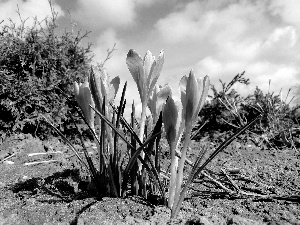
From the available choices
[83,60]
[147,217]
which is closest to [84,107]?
[147,217]

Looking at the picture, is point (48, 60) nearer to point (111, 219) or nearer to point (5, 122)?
point (5, 122)

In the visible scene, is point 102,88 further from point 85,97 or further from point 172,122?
point 172,122

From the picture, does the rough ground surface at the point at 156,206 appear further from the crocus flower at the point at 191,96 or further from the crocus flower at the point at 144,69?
the crocus flower at the point at 144,69

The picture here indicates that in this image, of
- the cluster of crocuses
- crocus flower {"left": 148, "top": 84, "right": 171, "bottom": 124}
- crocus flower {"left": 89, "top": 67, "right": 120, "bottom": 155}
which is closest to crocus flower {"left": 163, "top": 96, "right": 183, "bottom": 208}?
the cluster of crocuses

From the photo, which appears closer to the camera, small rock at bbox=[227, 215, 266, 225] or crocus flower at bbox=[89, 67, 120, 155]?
small rock at bbox=[227, 215, 266, 225]

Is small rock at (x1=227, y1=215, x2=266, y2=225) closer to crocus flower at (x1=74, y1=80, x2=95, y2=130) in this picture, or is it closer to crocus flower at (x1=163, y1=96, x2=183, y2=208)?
crocus flower at (x1=163, y1=96, x2=183, y2=208)

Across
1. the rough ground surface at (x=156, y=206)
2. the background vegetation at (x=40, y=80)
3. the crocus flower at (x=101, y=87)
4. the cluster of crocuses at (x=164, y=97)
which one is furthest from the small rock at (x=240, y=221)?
the background vegetation at (x=40, y=80)
